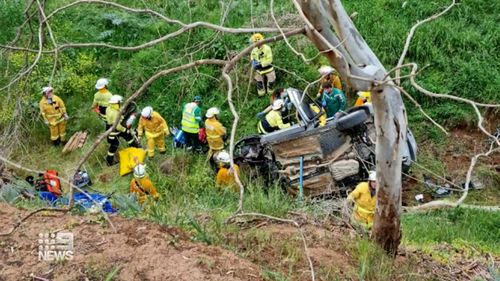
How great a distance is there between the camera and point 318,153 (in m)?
9.32

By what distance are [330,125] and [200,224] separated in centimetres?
408

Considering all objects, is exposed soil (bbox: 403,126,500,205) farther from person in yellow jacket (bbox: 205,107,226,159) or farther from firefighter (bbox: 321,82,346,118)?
person in yellow jacket (bbox: 205,107,226,159)

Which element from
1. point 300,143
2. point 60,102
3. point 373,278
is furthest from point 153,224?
point 60,102

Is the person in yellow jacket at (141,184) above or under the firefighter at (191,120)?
under

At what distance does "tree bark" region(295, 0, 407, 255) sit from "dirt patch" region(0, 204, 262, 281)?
4.32 feet

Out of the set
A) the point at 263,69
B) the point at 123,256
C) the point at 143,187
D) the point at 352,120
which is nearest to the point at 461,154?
the point at 352,120

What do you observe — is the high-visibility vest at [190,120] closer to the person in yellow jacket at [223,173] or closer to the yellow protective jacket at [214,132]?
the yellow protective jacket at [214,132]

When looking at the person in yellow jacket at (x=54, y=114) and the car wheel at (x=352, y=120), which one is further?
the person in yellow jacket at (x=54, y=114)

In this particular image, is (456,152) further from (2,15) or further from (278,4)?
(2,15)

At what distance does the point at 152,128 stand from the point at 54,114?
2.00 meters

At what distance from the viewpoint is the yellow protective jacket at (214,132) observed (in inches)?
422

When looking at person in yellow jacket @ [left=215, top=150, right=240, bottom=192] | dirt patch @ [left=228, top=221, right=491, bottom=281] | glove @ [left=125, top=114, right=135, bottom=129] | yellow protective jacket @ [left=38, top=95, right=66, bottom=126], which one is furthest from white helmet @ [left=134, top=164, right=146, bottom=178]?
dirt patch @ [left=228, top=221, right=491, bottom=281]

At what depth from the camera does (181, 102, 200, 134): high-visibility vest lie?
11.0 meters

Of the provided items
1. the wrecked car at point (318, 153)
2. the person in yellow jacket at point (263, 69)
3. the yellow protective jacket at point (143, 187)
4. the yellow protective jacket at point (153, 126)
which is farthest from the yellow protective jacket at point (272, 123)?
the yellow protective jacket at point (143, 187)
